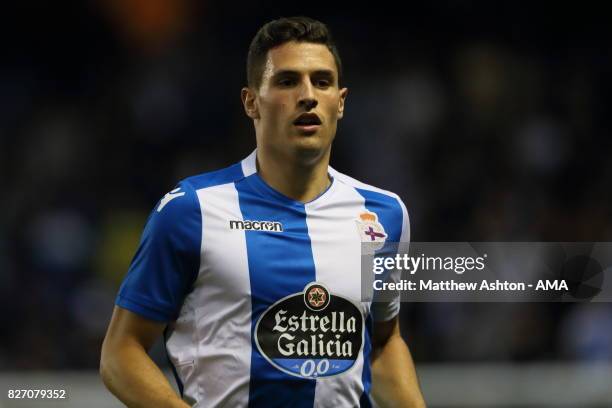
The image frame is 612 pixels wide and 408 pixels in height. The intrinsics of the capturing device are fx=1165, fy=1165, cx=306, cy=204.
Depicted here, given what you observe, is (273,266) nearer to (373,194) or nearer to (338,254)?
(338,254)

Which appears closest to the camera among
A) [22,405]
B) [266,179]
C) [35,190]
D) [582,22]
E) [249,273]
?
[249,273]

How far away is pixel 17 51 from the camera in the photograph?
1093cm

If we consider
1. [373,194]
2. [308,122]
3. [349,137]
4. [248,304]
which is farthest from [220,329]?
[349,137]

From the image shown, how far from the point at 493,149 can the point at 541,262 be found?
2038 mm

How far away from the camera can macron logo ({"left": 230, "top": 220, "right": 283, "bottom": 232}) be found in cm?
377

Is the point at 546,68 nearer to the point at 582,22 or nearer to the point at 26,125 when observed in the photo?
the point at 582,22

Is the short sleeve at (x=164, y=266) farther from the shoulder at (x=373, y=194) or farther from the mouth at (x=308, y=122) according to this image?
the shoulder at (x=373, y=194)

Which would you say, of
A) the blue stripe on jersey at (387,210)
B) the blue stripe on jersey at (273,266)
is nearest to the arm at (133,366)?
the blue stripe on jersey at (273,266)

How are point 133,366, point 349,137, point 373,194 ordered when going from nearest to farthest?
1. point 133,366
2. point 373,194
3. point 349,137

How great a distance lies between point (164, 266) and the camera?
11.8 ft

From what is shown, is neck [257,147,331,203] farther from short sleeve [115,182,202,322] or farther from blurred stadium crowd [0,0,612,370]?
blurred stadium crowd [0,0,612,370]

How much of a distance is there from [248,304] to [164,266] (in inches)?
11.2

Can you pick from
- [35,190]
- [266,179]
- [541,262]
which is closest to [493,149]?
[541,262]

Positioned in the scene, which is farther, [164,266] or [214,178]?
[214,178]
